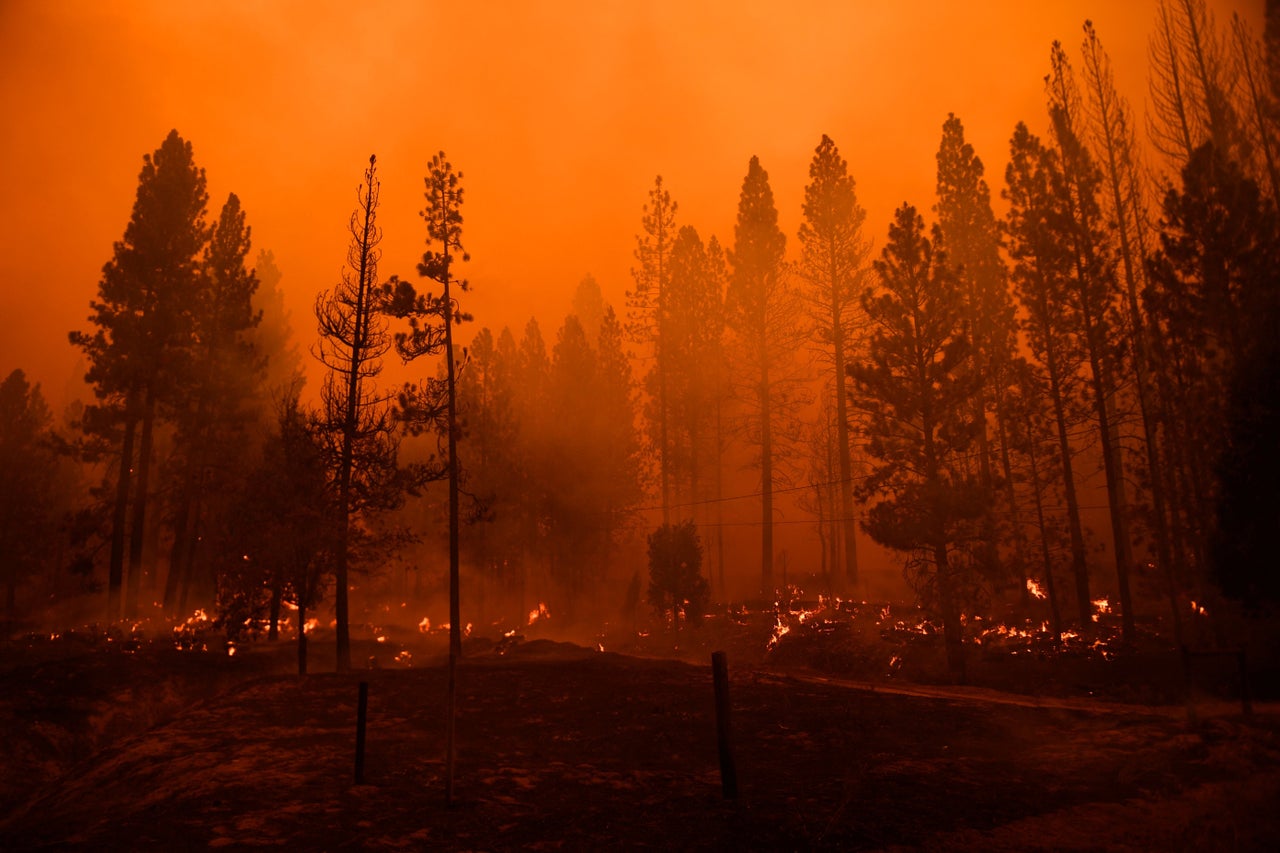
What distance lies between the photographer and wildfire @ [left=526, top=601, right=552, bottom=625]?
4455cm

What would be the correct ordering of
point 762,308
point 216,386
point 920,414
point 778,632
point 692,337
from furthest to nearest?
point 692,337
point 762,308
point 216,386
point 778,632
point 920,414

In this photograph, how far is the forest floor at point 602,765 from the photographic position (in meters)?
8.74

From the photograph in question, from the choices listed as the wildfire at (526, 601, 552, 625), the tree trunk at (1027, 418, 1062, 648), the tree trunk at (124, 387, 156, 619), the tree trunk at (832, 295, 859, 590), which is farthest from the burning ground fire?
the tree trunk at (124, 387, 156, 619)

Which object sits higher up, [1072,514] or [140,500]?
[140,500]

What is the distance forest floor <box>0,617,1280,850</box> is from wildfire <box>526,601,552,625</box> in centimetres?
2542

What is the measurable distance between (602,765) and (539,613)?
34.1 meters

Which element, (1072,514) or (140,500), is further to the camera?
(140,500)

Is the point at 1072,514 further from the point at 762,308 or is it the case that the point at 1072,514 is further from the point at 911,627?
the point at 762,308

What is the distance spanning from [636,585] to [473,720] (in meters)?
24.2

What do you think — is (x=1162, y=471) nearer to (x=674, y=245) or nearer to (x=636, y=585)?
(x=636, y=585)

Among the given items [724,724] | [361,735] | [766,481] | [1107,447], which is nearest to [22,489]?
[766,481]

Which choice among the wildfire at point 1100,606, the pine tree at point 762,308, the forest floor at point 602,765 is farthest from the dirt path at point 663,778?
the pine tree at point 762,308

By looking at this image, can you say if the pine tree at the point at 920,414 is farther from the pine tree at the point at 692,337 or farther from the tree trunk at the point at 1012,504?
the pine tree at the point at 692,337

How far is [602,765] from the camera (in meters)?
12.2
